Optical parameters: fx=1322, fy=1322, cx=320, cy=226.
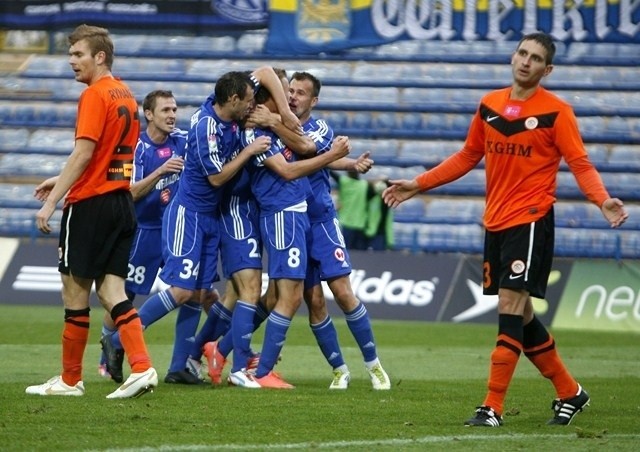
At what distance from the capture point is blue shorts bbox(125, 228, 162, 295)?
10.8 m

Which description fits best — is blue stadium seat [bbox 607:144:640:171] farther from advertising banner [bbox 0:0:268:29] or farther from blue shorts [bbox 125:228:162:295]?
blue shorts [bbox 125:228:162:295]

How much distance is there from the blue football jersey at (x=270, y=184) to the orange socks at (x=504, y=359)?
2352mm

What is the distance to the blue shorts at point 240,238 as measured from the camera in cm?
946

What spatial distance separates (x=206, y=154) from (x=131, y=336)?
1577mm

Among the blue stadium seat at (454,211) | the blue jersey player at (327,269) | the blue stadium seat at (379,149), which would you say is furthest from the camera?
the blue stadium seat at (379,149)

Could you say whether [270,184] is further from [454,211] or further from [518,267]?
[454,211]

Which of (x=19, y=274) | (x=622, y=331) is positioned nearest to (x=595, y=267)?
(x=622, y=331)

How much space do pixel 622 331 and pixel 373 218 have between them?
4.62 meters

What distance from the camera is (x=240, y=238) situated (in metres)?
9.49

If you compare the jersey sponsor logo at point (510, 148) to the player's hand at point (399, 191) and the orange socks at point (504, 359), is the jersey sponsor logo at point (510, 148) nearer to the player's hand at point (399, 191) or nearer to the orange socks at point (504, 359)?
the player's hand at point (399, 191)

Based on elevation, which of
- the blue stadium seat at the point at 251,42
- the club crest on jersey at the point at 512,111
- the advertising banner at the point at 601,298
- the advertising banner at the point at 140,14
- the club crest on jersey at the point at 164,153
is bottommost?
the advertising banner at the point at 601,298

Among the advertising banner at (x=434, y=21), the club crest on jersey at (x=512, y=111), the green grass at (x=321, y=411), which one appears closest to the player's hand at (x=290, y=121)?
the green grass at (x=321, y=411)

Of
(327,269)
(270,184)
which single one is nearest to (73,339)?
(270,184)

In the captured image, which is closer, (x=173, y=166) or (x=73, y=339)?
(x=73, y=339)
